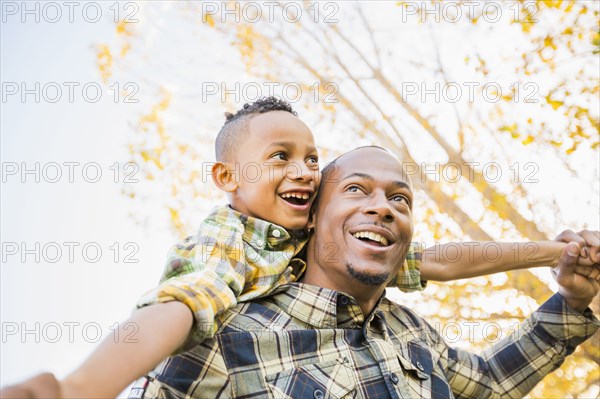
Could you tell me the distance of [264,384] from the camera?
7.27 ft

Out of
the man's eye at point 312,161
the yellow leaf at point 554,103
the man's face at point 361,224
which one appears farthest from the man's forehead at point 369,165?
the yellow leaf at point 554,103

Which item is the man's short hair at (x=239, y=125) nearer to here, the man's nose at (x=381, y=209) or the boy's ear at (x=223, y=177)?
the boy's ear at (x=223, y=177)

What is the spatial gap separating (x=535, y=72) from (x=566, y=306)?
2.76m

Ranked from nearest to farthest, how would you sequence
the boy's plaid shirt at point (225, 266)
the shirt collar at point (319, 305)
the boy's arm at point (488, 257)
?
1. the boy's plaid shirt at point (225, 266)
2. the shirt collar at point (319, 305)
3. the boy's arm at point (488, 257)

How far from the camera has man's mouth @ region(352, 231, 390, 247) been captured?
8.58 feet

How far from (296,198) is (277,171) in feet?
0.48

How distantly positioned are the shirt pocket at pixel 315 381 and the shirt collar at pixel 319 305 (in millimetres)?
172

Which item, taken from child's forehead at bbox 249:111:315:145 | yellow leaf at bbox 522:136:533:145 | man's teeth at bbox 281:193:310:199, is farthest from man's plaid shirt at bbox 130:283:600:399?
yellow leaf at bbox 522:136:533:145

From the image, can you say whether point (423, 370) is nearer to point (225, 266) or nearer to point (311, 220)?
point (311, 220)

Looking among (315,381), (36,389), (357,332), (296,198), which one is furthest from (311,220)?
(36,389)

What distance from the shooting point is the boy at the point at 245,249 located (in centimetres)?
176

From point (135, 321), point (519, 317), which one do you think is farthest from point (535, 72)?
point (135, 321)

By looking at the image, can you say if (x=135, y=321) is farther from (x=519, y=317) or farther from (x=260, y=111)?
(x=519, y=317)

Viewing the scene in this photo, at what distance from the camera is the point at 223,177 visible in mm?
2756
